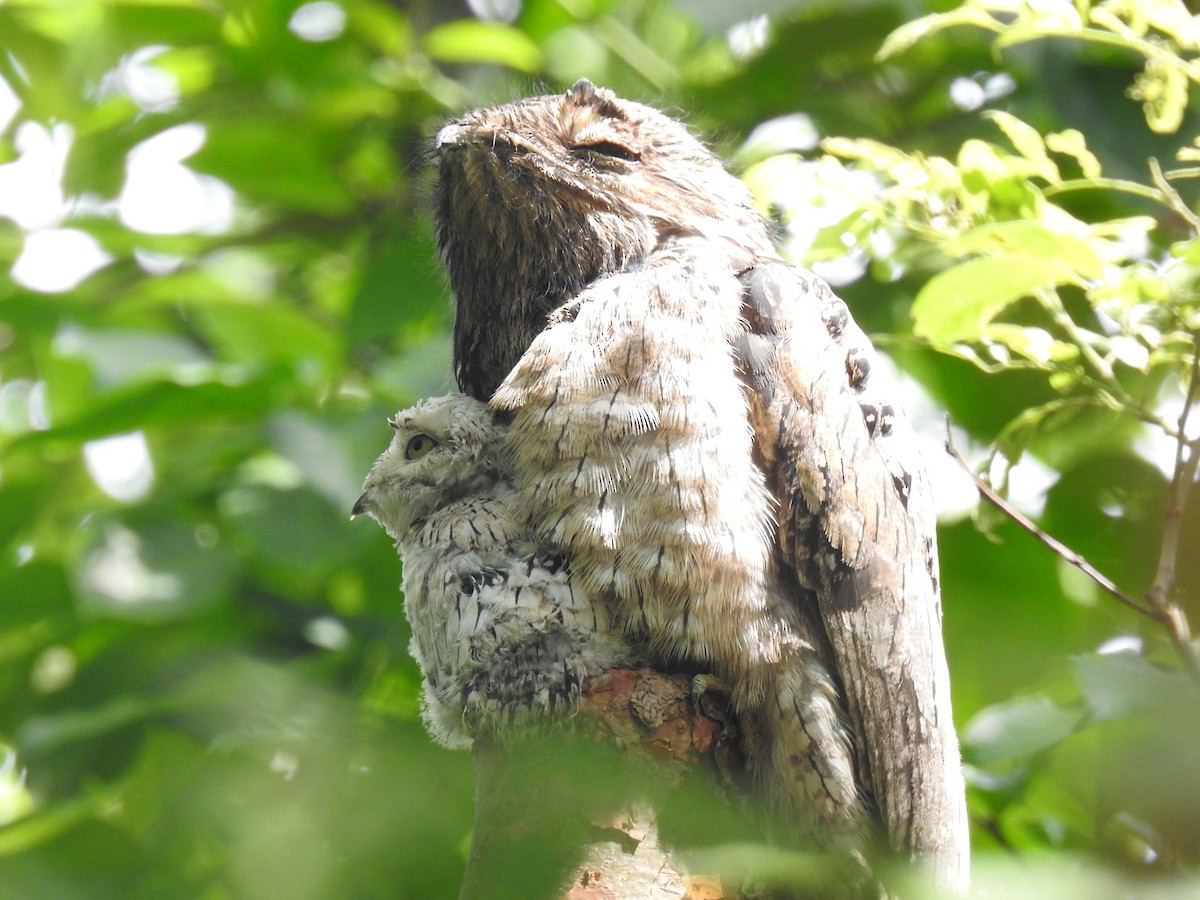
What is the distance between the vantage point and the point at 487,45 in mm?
4203

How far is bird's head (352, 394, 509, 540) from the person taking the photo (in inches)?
114

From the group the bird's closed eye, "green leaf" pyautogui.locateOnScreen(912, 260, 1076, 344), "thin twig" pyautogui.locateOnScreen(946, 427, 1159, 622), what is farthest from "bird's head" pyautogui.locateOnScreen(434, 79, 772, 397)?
"green leaf" pyautogui.locateOnScreen(912, 260, 1076, 344)

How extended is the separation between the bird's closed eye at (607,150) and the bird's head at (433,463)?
75cm

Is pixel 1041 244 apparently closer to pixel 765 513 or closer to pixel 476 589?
pixel 765 513

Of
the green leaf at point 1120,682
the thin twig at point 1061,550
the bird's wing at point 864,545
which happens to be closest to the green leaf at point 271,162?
the bird's wing at point 864,545

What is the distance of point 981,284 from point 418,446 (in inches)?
57.9

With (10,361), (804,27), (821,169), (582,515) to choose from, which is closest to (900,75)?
(804,27)

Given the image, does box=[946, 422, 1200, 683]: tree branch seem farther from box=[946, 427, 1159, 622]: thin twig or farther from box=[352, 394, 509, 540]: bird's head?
box=[352, 394, 509, 540]: bird's head

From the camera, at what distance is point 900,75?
4590mm

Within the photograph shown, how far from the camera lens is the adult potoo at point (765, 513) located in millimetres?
2490

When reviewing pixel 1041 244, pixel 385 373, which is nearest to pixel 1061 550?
pixel 1041 244

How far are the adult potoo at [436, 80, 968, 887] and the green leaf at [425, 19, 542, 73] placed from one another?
1.29 m

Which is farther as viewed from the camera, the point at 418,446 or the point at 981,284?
the point at 418,446

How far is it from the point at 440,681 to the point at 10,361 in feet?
10.1
